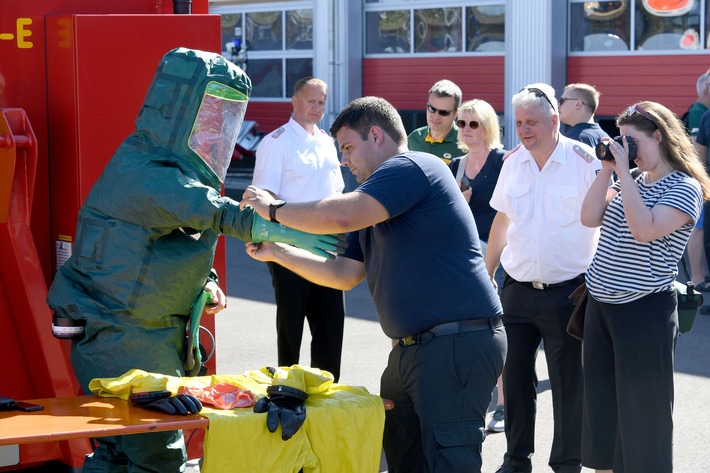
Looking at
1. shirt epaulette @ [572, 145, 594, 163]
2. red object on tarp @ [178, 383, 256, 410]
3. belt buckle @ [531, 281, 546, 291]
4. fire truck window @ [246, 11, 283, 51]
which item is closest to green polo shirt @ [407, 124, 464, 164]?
shirt epaulette @ [572, 145, 594, 163]

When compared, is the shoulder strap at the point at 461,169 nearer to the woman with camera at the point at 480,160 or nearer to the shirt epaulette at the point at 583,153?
the woman with camera at the point at 480,160

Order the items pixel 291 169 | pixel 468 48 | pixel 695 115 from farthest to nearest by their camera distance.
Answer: pixel 468 48
pixel 695 115
pixel 291 169

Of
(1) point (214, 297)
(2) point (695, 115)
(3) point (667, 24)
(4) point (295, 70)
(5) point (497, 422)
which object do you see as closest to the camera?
(1) point (214, 297)

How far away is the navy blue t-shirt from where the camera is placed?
12.8 feet

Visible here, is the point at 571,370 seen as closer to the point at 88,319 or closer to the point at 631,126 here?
the point at 631,126

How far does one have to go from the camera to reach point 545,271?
5.20 m

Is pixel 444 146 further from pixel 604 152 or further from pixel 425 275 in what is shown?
pixel 425 275

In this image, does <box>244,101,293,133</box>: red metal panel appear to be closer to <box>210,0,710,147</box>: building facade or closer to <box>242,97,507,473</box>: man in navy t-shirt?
<box>210,0,710,147</box>: building facade

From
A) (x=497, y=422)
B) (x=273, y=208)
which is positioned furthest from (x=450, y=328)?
(x=497, y=422)

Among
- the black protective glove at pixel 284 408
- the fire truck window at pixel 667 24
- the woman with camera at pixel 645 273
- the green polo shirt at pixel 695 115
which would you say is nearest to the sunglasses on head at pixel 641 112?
the woman with camera at pixel 645 273

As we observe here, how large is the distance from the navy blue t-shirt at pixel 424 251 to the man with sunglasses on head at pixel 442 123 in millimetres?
3092

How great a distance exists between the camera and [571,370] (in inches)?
205

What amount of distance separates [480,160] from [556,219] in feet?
4.63

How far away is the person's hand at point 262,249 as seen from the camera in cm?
421
